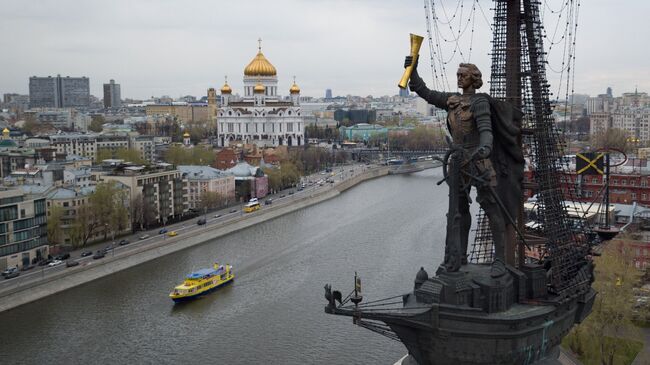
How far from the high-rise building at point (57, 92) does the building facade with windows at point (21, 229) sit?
105668 mm

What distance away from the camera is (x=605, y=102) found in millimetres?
97000

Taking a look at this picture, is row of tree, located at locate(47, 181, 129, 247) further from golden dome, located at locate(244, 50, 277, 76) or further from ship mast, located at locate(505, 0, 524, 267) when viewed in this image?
golden dome, located at locate(244, 50, 277, 76)

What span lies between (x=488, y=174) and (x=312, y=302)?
11842 mm

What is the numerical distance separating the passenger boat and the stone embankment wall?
2.91 metres

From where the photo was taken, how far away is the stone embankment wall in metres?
17.8

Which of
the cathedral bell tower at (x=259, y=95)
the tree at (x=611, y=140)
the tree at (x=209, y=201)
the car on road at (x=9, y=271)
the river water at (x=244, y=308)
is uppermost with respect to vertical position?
the cathedral bell tower at (x=259, y=95)

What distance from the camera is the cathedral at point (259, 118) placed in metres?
57.2

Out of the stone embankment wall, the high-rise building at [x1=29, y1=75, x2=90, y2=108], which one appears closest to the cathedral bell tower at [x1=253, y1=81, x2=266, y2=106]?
the stone embankment wall

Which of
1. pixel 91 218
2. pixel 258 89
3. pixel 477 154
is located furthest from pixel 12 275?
pixel 258 89

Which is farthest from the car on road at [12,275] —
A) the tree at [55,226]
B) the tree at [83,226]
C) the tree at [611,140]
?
the tree at [611,140]

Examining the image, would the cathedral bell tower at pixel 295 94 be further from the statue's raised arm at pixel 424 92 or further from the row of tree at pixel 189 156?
the statue's raised arm at pixel 424 92

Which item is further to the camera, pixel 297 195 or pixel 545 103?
pixel 297 195

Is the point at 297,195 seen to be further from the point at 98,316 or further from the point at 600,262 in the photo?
the point at 600,262

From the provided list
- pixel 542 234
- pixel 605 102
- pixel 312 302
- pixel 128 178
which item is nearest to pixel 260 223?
pixel 128 178
